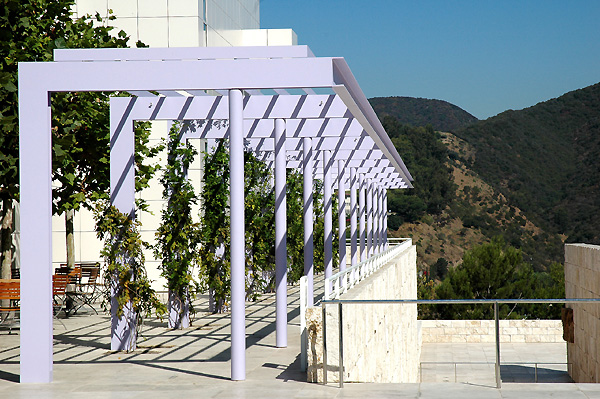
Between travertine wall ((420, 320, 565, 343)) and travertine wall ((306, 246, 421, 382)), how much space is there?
1365cm

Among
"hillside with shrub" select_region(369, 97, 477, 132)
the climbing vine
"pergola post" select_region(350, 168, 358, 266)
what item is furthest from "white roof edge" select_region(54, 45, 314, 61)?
"hillside with shrub" select_region(369, 97, 477, 132)

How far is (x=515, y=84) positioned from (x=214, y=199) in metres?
87.1

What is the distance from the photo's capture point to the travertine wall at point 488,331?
31.3m

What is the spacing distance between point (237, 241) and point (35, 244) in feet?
7.07

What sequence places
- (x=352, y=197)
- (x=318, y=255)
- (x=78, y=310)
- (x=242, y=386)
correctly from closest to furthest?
1. (x=242, y=386)
2. (x=78, y=310)
3. (x=352, y=197)
4. (x=318, y=255)

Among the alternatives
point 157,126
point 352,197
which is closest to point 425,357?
point 352,197

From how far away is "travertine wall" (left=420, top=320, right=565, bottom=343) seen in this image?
31.3 m

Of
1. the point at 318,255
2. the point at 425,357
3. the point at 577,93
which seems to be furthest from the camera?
the point at 577,93

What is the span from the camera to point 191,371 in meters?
9.46

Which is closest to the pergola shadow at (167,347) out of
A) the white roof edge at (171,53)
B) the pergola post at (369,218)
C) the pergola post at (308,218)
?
the pergola post at (308,218)

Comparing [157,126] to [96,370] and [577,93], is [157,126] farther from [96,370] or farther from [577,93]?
[577,93]

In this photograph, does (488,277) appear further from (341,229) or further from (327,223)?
(327,223)

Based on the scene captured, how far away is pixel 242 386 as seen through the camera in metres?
8.40

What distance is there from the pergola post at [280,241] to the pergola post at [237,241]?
266 cm
